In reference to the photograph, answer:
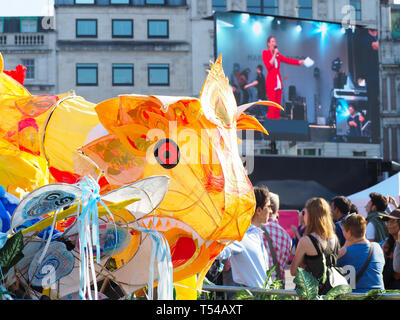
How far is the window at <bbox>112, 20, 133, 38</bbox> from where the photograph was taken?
29.0m

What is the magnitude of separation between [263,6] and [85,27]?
23.9 ft

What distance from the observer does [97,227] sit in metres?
2.64

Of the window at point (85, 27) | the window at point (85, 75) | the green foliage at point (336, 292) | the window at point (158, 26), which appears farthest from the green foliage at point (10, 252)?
the window at point (158, 26)

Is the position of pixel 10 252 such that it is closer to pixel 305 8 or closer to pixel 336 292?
pixel 336 292

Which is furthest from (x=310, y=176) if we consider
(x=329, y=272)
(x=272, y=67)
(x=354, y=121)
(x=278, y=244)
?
(x=329, y=272)

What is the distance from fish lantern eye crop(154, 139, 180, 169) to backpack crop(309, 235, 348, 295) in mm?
1425

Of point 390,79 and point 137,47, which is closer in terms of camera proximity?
point 137,47

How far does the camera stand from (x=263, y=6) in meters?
29.5

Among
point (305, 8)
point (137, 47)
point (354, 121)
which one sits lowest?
point (354, 121)

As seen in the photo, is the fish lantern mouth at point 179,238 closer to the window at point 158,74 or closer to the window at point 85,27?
the window at point 158,74

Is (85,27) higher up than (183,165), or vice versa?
(85,27)

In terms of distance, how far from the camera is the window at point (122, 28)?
29016 mm

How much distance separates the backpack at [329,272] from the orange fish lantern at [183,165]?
1.09 meters

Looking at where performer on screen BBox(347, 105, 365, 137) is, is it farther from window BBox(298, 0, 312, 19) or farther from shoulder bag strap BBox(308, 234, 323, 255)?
shoulder bag strap BBox(308, 234, 323, 255)
